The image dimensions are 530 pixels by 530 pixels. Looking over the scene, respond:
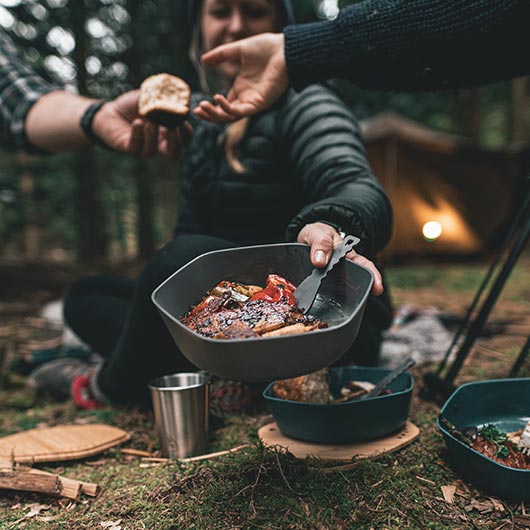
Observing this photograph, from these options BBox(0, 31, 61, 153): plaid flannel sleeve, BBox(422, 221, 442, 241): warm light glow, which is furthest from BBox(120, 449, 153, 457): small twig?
BBox(422, 221, 442, 241): warm light glow

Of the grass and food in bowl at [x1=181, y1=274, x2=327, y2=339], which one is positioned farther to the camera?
the grass

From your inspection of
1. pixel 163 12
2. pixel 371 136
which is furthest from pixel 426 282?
pixel 163 12

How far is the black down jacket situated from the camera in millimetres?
1776

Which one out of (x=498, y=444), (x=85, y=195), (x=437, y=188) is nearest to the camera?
(x=498, y=444)

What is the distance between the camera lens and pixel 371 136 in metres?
7.18

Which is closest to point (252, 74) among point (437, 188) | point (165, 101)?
point (165, 101)

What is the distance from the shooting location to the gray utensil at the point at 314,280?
3.58ft

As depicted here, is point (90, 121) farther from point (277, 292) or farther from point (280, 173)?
point (277, 292)

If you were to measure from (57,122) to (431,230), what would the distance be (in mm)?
5836

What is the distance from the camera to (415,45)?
1440 millimetres

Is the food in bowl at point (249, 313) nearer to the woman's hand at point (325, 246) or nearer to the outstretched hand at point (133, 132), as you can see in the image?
the woman's hand at point (325, 246)

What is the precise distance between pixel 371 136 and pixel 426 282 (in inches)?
105

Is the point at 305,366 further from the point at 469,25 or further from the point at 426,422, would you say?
the point at 469,25

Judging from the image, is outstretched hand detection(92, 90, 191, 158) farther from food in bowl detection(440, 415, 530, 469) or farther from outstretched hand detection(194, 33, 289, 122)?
food in bowl detection(440, 415, 530, 469)
